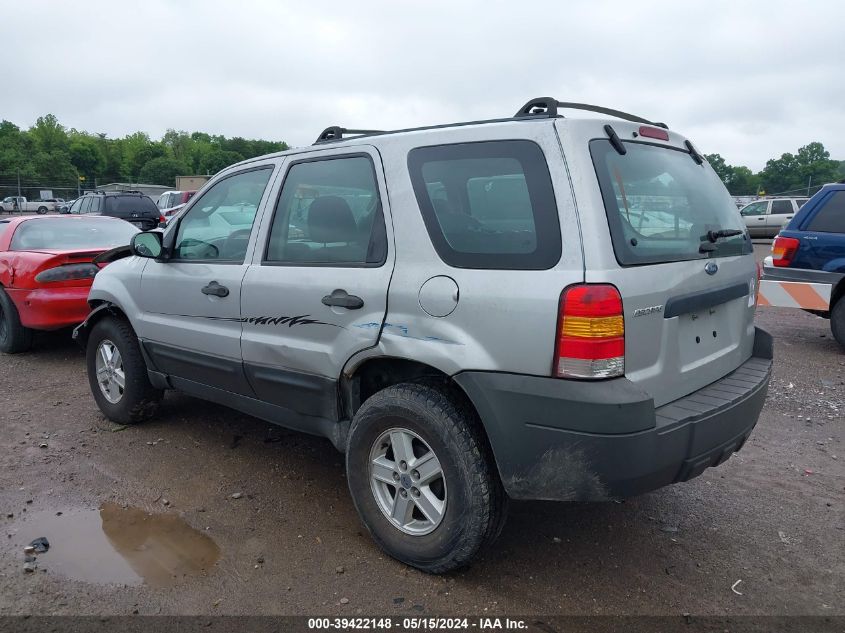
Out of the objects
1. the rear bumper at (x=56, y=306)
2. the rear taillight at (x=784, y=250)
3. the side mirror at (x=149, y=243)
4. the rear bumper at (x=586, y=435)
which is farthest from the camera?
the rear taillight at (x=784, y=250)

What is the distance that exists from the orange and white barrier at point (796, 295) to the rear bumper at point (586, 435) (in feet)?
16.0

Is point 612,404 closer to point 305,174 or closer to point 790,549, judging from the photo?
point 790,549

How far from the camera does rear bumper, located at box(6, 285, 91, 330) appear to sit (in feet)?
22.0

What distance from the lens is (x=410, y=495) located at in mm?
3012

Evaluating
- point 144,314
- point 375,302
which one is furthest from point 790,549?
point 144,314

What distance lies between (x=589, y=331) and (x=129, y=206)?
19239 mm

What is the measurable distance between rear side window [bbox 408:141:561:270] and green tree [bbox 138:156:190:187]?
91.0 metres

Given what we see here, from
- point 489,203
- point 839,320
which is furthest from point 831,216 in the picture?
point 489,203

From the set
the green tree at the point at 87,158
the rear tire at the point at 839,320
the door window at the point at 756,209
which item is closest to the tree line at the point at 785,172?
the door window at the point at 756,209

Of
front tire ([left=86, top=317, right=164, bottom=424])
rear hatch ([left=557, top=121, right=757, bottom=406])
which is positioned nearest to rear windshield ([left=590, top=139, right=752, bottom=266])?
rear hatch ([left=557, top=121, right=757, bottom=406])

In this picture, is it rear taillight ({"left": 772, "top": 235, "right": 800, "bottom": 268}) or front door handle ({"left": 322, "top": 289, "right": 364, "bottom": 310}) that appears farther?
rear taillight ({"left": 772, "top": 235, "right": 800, "bottom": 268})

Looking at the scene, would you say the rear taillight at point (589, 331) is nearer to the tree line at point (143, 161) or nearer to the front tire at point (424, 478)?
the front tire at point (424, 478)

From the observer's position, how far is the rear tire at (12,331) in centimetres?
707

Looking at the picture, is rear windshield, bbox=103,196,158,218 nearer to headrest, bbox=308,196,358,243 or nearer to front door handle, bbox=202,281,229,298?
front door handle, bbox=202,281,229,298
